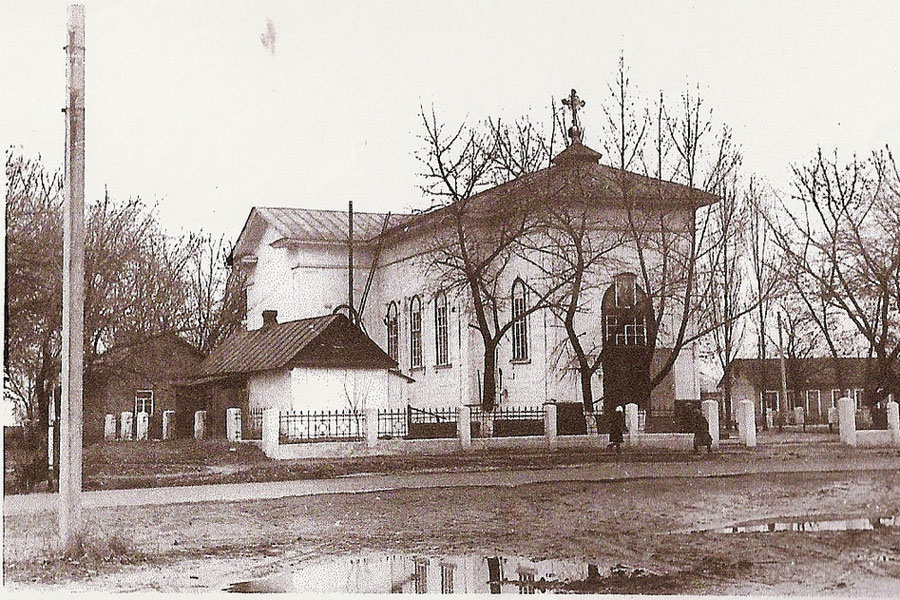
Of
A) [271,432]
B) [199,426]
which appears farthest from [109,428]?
[271,432]

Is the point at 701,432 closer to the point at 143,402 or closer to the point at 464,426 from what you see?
the point at 464,426

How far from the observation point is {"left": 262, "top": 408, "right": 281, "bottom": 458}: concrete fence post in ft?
21.0

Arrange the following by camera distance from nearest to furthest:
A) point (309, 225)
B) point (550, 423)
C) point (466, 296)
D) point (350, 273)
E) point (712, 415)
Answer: point (712, 415)
point (550, 423)
point (466, 296)
point (350, 273)
point (309, 225)

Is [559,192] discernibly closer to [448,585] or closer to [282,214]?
[282,214]

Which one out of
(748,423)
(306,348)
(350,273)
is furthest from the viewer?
(350,273)

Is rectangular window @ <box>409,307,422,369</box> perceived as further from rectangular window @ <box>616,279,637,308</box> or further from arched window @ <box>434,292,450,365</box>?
rectangular window @ <box>616,279,637,308</box>

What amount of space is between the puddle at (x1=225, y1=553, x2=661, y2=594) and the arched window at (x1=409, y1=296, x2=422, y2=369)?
1.07m

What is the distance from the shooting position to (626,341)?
6051 mm

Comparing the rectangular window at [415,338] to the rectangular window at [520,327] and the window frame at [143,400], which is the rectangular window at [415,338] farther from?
the window frame at [143,400]

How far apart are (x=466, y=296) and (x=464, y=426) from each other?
0.71 metres

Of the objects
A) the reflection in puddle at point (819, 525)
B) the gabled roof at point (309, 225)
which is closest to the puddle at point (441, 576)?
the reflection in puddle at point (819, 525)

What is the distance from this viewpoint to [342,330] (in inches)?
255

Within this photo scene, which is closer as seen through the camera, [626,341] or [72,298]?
[626,341]

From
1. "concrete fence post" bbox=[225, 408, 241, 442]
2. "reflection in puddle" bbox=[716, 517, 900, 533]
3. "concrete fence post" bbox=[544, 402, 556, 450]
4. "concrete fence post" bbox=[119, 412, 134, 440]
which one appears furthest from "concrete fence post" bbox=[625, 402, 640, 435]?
"concrete fence post" bbox=[119, 412, 134, 440]
